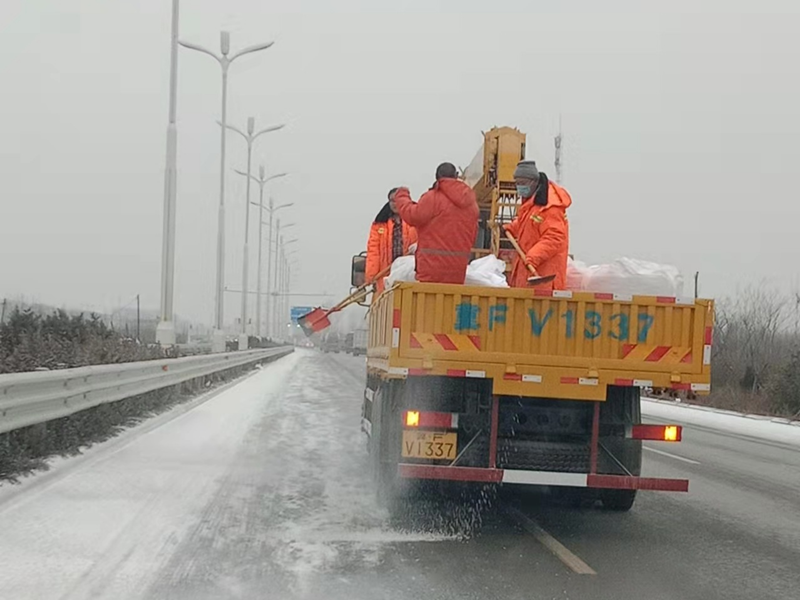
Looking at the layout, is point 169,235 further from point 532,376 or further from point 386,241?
point 532,376

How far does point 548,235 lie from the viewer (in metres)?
7.94

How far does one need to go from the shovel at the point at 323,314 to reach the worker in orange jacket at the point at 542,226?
2214 mm

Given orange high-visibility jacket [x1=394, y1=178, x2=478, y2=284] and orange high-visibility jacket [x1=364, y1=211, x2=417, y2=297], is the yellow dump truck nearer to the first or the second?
orange high-visibility jacket [x1=394, y1=178, x2=478, y2=284]

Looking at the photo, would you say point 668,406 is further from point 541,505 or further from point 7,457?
point 7,457

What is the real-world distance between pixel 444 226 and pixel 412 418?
1.87 meters

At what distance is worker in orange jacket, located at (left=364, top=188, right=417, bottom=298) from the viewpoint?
32.3ft

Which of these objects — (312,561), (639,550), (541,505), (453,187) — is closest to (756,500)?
(541,505)

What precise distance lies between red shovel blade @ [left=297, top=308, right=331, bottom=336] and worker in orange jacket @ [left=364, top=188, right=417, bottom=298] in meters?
0.81

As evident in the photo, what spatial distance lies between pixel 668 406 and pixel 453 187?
20661 millimetres

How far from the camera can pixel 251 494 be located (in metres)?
8.51

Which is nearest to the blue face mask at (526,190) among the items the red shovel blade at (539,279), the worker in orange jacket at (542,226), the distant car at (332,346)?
the worker in orange jacket at (542,226)

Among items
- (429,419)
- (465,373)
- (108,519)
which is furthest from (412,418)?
(108,519)

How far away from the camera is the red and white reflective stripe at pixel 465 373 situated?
22.1 ft

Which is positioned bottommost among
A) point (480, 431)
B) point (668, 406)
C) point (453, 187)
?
point (668, 406)
